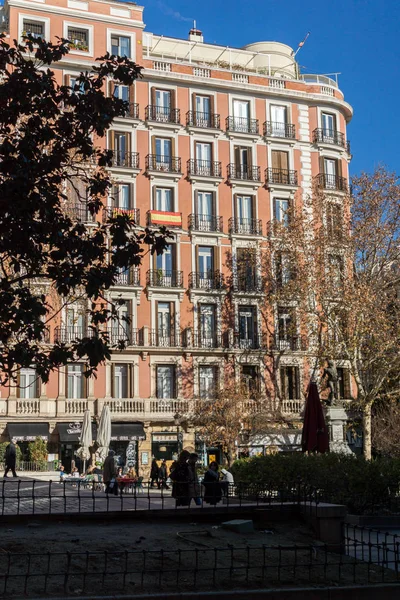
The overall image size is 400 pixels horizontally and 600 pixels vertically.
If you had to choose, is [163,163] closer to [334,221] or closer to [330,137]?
[330,137]

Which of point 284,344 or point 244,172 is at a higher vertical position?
point 244,172

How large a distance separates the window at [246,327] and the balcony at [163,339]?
143 inches

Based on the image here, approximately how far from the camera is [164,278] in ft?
145

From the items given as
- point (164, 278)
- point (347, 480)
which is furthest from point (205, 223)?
point (347, 480)

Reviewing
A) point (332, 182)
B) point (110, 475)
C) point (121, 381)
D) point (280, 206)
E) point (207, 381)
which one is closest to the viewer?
point (110, 475)

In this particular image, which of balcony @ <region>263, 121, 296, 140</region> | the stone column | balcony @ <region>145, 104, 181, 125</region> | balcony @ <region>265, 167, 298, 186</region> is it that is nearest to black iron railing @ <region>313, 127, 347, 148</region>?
balcony @ <region>263, 121, 296, 140</region>

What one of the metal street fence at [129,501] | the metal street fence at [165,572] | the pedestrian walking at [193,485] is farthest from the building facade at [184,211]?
the metal street fence at [165,572]

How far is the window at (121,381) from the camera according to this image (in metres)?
42.4

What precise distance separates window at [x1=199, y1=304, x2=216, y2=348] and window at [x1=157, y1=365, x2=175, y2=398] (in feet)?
7.44

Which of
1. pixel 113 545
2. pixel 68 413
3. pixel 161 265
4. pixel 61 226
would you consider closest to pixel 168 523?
pixel 113 545

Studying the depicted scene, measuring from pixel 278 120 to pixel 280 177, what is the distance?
3.64 metres

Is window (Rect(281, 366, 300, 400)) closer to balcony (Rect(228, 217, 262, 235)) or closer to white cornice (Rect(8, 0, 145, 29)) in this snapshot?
balcony (Rect(228, 217, 262, 235))

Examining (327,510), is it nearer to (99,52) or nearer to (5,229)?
(5,229)

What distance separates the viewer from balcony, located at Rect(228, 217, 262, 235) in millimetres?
46250
